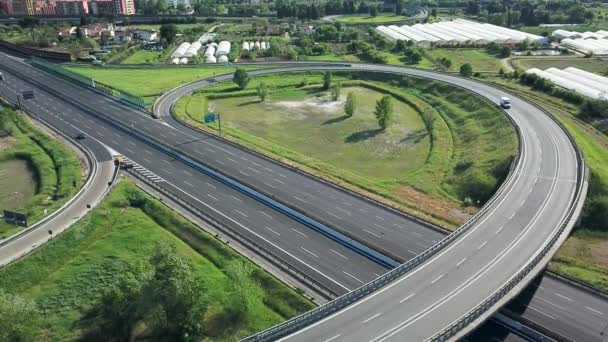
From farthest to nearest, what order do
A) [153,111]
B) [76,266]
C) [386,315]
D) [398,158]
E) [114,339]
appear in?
[153,111], [398,158], [76,266], [114,339], [386,315]

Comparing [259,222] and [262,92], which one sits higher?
[262,92]

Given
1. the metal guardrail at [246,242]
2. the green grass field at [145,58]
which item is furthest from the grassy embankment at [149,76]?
the metal guardrail at [246,242]

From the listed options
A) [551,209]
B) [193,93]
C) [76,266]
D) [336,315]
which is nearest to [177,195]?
[76,266]

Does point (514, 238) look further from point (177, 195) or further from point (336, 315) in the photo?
point (177, 195)

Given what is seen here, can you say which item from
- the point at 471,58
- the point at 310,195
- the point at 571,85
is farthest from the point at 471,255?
the point at 471,58

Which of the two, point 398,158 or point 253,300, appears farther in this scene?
point 398,158

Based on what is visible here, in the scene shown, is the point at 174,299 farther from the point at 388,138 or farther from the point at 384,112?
the point at 384,112
